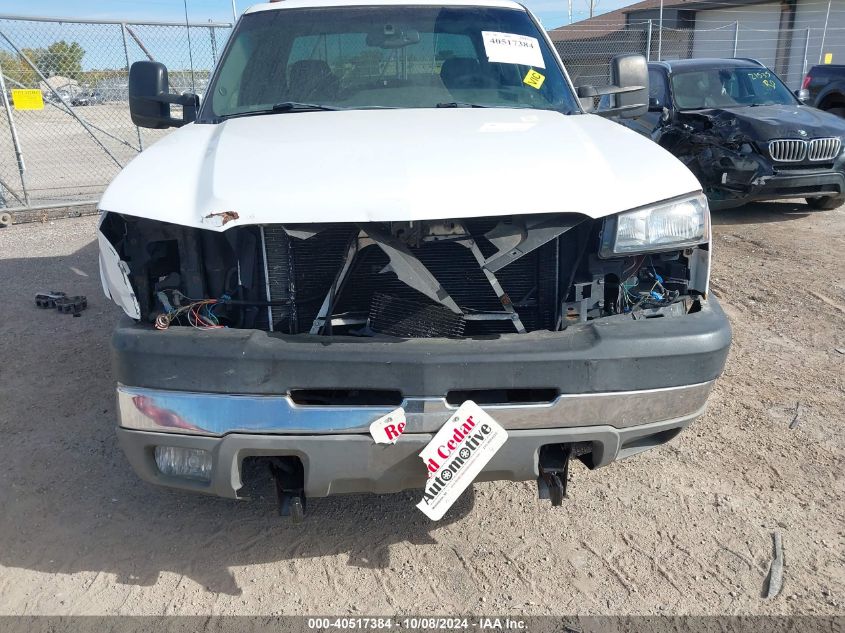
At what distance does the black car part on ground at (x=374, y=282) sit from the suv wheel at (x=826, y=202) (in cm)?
668

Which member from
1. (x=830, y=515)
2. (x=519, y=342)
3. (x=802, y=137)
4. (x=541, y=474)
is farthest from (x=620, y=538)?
(x=802, y=137)

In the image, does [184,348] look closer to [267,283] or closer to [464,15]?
[267,283]

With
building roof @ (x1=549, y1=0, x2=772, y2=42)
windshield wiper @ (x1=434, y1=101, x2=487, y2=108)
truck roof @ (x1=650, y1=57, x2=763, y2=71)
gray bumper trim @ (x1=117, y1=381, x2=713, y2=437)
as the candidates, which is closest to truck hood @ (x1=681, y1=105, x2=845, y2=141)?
truck roof @ (x1=650, y1=57, x2=763, y2=71)

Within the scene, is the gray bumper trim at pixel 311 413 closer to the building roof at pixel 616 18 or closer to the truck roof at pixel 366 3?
the truck roof at pixel 366 3

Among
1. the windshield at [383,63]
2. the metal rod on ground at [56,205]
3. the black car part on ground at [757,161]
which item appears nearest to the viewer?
the windshield at [383,63]

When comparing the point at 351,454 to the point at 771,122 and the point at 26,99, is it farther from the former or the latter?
the point at 26,99

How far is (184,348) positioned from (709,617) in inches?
75.3

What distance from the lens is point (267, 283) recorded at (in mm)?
2596

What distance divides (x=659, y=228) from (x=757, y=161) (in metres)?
5.89

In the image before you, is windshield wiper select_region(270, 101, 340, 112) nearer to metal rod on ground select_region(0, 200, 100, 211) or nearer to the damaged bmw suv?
the damaged bmw suv

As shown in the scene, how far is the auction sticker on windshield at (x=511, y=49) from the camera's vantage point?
381 centimetres

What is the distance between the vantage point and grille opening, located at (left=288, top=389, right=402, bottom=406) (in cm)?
230

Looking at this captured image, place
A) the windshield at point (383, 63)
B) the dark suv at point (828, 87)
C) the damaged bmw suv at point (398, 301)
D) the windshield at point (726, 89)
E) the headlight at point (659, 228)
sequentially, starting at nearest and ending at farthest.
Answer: the damaged bmw suv at point (398, 301) < the headlight at point (659, 228) < the windshield at point (383, 63) < the windshield at point (726, 89) < the dark suv at point (828, 87)

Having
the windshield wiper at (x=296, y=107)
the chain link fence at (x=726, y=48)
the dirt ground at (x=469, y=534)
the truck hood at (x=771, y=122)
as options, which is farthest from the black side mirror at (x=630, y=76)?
the chain link fence at (x=726, y=48)
